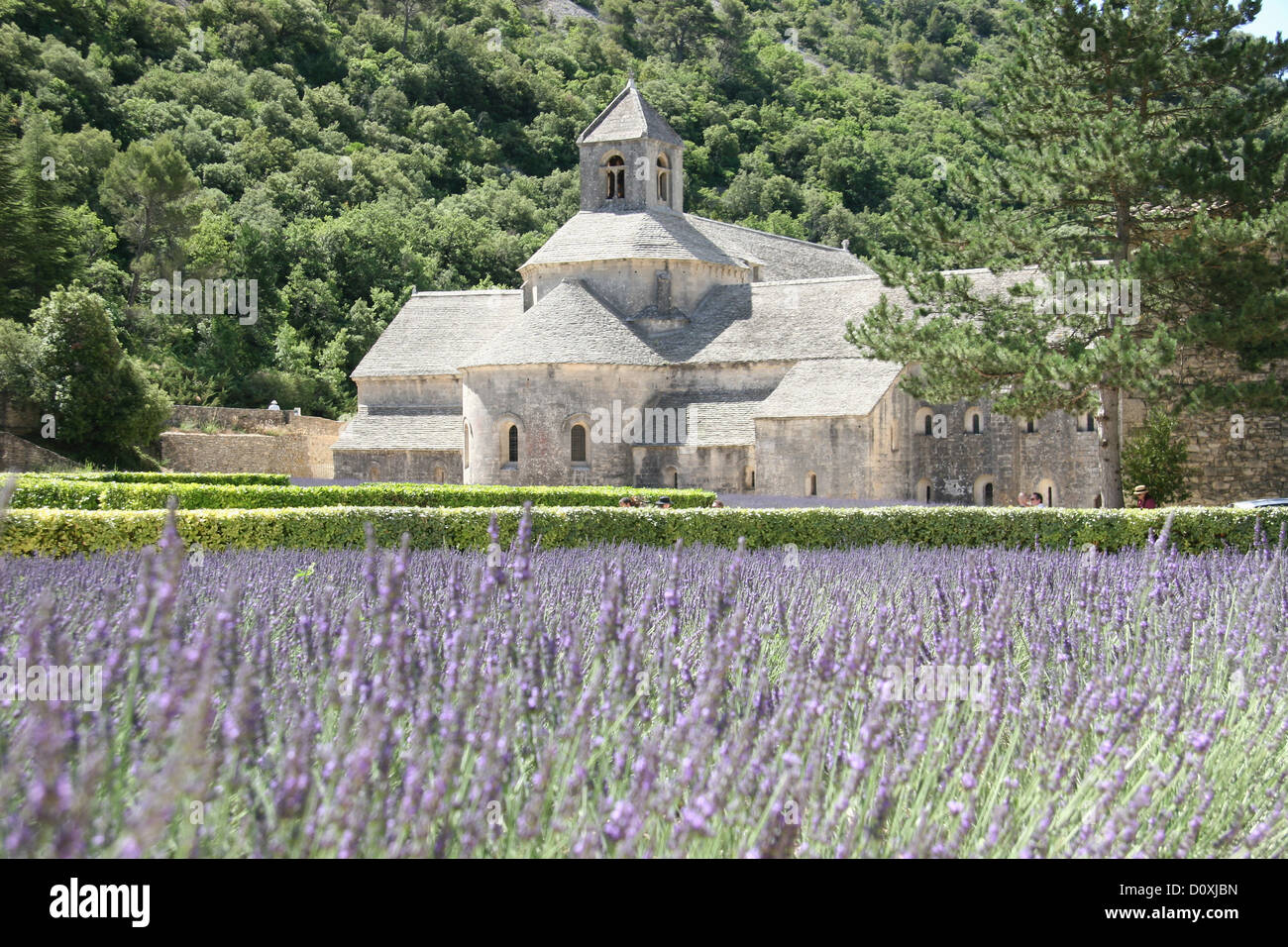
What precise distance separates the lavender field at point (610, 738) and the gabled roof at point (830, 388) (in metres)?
25.5

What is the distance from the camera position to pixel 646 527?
16672 mm

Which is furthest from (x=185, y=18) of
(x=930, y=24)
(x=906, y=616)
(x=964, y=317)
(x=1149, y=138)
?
(x=930, y=24)

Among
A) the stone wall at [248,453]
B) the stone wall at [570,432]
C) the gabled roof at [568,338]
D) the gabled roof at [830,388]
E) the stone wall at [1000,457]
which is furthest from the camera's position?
the stone wall at [248,453]

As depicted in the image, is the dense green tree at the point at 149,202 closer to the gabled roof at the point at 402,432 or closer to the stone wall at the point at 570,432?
the gabled roof at the point at 402,432

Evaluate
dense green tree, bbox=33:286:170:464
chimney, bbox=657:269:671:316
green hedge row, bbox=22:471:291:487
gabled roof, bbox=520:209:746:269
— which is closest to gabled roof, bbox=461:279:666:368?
chimney, bbox=657:269:671:316

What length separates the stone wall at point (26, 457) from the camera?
3266 cm

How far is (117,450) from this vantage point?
35906 millimetres

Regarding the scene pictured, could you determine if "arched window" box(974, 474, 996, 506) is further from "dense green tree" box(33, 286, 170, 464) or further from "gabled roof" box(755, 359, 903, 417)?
"dense green tree" box(33, 286, 170, 464)

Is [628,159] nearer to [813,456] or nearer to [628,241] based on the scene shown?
[628,241]

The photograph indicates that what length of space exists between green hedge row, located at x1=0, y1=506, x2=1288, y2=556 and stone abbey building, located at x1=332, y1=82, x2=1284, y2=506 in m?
11.3

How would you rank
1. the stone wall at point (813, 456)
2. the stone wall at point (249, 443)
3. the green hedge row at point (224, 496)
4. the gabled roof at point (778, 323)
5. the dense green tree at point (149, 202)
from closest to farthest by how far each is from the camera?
the green hedge row at point (224, 496) → the stone wall at point (813, 456) → the gabled roof at point (778, 323) → the stone wall at point (249, 443) → the dense green tree at point (149, 202)

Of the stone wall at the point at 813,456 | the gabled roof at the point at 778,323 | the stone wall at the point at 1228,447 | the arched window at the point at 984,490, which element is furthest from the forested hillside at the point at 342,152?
the arched window at the point at 984,490

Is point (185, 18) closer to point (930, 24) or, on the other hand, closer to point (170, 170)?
point (170, 170)

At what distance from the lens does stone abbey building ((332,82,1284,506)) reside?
32.4 metres
